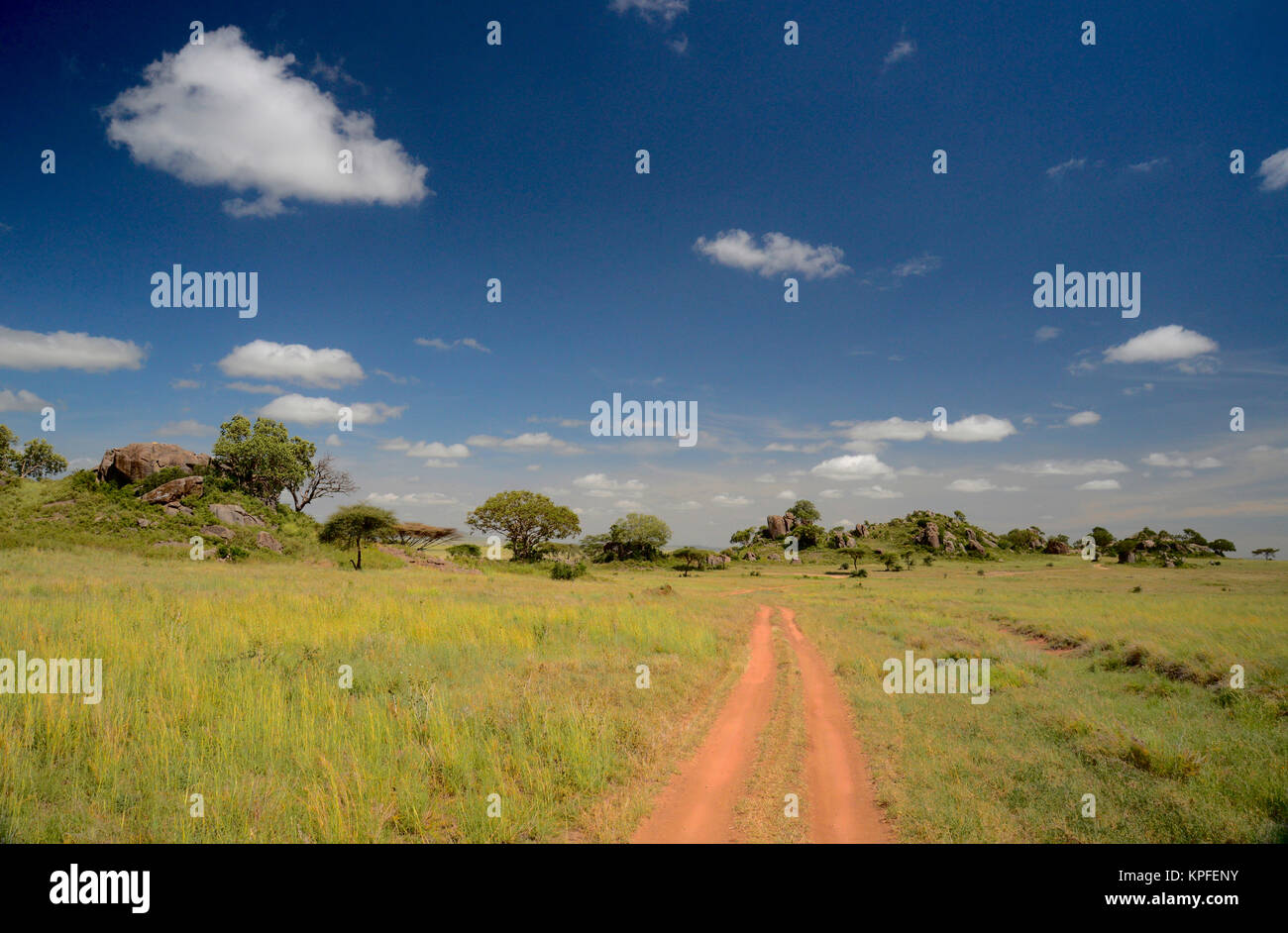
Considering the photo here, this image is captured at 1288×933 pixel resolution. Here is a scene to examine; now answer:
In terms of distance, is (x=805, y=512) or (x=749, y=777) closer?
(x=749, y=777)

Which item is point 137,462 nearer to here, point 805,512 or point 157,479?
point 157,479

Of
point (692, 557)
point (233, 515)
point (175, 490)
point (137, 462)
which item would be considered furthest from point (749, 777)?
point (692, 557)

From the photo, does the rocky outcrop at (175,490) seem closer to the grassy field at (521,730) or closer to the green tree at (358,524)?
the green tree at (358,524)

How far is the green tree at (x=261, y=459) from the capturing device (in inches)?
2094

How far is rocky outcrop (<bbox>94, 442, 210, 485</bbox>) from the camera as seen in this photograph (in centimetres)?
4584

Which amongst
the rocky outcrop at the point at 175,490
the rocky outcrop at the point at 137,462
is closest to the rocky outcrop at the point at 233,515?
the rocky outcrop at the point at 175,490

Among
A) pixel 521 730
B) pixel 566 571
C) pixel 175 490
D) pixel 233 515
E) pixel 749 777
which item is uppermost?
pixel 175 490

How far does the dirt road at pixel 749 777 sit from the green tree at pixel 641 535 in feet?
241

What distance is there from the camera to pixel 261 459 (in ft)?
177

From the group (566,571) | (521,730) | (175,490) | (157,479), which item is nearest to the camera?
(521,730)

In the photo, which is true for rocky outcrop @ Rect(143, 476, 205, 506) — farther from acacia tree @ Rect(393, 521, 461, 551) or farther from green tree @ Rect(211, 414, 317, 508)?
acacia tree @ Rect(393, 521, 461, 551)

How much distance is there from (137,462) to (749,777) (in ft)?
200

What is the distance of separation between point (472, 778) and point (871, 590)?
4207cm

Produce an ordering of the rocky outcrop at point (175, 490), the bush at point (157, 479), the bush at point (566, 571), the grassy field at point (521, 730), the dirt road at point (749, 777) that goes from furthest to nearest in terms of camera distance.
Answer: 1. the bush at point (566, 571)
2. the bush at point (157, 479)
3. the rocky outcrop at point (175, 490)
4. the dirt road at point (749, 777)
5. the grassy field at point (521, 730)
